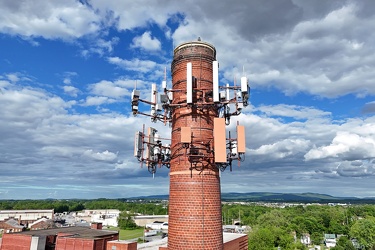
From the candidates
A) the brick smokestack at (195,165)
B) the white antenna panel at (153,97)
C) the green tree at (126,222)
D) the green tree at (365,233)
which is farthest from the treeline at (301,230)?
the green tree at (126,222)

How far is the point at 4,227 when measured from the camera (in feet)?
278

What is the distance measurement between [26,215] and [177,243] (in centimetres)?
11635

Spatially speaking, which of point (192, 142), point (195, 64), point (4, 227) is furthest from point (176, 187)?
point (4, 227)

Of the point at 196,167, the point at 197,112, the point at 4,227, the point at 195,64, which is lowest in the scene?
the point at 4,227

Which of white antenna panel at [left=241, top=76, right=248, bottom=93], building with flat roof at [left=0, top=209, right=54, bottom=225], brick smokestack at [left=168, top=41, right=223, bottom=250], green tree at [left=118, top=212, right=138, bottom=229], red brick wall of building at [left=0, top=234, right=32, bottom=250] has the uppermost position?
white antenna panel at [left=241, top=76, right=248, bottom=93]

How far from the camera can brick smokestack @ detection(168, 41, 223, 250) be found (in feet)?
48.8

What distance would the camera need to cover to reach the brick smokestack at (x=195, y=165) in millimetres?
14859

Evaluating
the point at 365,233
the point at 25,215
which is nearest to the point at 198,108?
the point at 365,233

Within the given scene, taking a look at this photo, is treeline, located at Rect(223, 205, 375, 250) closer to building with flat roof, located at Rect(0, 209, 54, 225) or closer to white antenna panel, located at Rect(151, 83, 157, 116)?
A: white antenna panel, located at Rect(151, 83, 157, 116)

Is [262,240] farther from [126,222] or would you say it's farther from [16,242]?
[126,222]

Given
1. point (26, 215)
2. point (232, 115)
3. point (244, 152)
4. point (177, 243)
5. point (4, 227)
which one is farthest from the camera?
point (26, 215)

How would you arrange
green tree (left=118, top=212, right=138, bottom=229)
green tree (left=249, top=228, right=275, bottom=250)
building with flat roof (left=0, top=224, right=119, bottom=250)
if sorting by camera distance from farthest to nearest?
1. green tree (left=118, top=212, right=138, bottom=229)
2. green tree (left=249, top=228, right=275, bottom=250)
3. building with flat roof (left=0, top=224, right=119, bottom=250)

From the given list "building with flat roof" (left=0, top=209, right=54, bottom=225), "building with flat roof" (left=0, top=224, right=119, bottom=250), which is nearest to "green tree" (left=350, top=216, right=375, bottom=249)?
"building with flat roof" (left=0, top=224, right=119, bottom=250)

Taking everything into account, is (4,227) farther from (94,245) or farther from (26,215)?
(94,245)
